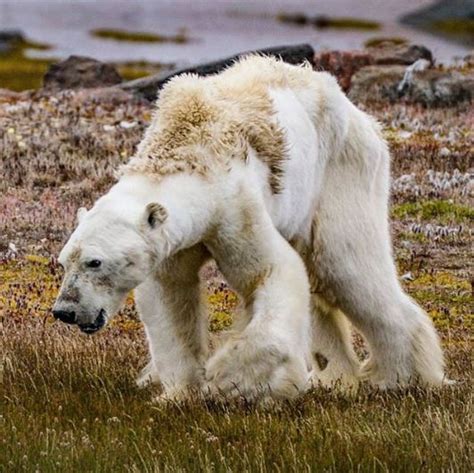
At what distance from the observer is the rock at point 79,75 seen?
2864 centimetres

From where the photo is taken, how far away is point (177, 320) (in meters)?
8.77

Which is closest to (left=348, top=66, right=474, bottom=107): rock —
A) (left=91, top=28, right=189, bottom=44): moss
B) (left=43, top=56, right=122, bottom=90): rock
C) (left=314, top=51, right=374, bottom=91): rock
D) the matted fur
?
(left=314, top=51, right=374, bottom=91): rock

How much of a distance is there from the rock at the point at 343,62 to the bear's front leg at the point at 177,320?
747 inches

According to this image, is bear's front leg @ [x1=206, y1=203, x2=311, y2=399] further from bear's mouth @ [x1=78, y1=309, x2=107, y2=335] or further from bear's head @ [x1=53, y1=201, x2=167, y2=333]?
bear's mouth @ [x1=78, y1=309, x2=107, y2=335]

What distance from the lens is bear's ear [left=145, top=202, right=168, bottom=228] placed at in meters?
7.84

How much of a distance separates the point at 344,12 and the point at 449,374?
127454mm

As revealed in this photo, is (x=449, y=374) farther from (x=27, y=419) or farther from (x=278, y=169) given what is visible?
(x=27, y=419)

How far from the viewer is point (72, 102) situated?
25.1m

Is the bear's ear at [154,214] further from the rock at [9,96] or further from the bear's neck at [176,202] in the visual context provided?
the rock at [9,96]

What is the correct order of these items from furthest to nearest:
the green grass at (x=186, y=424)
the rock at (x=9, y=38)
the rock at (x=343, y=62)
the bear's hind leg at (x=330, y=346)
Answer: the rock at (x=9, y=38), the rock at (x=343, y=62), the bear's hind leg at (x=330, y=346), the green grass at (x=186, y=424)

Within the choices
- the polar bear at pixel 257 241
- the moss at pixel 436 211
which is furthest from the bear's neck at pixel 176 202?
the moss at pixel 436 211

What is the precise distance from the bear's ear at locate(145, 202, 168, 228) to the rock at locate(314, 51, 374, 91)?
1988 centimetres

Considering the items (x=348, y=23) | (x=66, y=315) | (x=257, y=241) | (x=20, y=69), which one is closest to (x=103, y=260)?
(x=66, y=315)

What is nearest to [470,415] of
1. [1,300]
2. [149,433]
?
[149,433]
